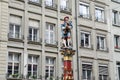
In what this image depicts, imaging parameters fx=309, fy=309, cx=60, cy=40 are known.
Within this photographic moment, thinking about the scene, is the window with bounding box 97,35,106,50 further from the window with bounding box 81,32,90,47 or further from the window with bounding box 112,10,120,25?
the window with bounding box 112,10,120,25

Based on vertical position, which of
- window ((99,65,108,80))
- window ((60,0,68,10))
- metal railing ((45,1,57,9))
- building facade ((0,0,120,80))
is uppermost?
window ((60,0,68,10))

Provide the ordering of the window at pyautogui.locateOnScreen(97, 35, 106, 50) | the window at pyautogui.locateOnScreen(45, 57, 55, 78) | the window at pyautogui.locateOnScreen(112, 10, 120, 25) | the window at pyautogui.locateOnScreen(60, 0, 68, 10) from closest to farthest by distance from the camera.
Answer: the window at pyautogui.locateOnScreen(45, 57, 55, 78) < the window at pyautogui.locateOnScreen(60, 0, 68, 10) < the window at pyautogui.locateOnScreen(97, 35, 106, 50) < the window at pyautogui.locateOnScreen(112, 10, 120, 25)

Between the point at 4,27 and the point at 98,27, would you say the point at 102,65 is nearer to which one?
the point at 98,27

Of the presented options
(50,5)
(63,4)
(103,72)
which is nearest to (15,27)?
(50,5)

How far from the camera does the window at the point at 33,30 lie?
25438 mm

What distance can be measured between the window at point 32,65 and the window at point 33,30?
149 cm

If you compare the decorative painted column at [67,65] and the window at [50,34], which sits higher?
the window at [50,34]

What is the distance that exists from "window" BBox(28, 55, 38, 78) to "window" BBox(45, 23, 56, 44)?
81.4 inches

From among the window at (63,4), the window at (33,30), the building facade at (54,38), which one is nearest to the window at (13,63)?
the building facade at (54,38)

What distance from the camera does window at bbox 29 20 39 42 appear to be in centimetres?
2544

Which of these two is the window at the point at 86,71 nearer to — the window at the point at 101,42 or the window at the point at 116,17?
the window at the point at 101,42

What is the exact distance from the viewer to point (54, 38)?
2692 cm

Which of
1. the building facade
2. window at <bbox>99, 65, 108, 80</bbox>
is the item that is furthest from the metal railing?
window at <bbox>99, 65, 108, 80</bbox>

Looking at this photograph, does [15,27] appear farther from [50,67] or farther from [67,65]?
[67,65]
